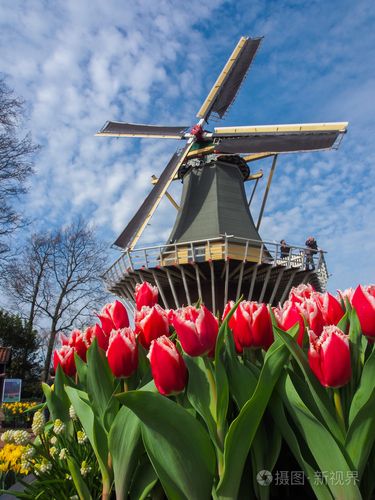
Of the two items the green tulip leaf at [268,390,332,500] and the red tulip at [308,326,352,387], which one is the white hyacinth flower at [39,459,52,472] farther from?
the red tulip at [308,326,352,387]

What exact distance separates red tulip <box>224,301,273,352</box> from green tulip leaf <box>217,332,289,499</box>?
30 centimetres

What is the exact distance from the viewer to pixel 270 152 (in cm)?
1906

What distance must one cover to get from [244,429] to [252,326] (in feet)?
1.52

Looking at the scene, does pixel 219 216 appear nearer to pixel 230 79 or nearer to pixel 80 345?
pixel 230 79

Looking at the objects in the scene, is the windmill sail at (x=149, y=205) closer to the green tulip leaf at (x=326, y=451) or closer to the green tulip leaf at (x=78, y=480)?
the green tulip leaf at (x=78, y=480)

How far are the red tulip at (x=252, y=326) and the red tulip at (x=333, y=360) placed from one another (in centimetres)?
35

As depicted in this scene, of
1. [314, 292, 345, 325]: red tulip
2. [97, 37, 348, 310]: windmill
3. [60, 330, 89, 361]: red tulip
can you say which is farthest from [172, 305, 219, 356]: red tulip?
[97, 37, 348, 310]: windmill

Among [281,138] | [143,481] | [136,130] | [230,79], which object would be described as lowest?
[143,481]

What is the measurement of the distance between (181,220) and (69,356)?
56.2ft

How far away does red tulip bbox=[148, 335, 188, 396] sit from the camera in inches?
57.3

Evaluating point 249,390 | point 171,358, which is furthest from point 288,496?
point 171,358

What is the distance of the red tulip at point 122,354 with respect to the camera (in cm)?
158

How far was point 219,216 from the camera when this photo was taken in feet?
59.1

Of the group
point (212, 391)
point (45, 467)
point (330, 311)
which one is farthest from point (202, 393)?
point (45, 467)
